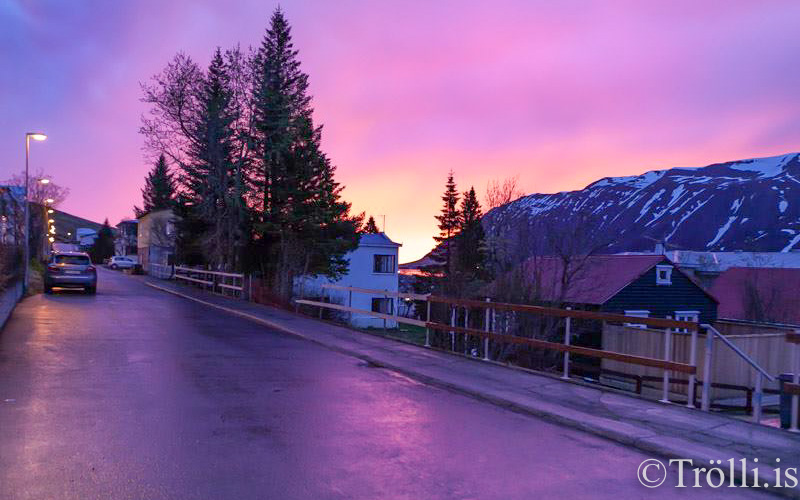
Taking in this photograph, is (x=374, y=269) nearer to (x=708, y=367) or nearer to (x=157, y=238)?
(x=157, y=238)

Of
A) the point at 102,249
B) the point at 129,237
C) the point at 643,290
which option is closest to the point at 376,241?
the point at 643,290

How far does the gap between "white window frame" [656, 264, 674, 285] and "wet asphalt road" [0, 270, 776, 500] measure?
81.1ft

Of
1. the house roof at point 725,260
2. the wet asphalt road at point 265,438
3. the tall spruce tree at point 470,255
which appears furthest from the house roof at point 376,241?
the wet asphalt road at point 265,438

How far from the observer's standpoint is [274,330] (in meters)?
16.2

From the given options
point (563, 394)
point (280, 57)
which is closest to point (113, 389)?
point (563, 394)

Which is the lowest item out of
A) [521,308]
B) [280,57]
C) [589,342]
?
[589,342]

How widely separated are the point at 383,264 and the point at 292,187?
1693 cm

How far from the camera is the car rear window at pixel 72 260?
26.1 metres

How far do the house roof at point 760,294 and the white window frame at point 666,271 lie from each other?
4.06 meters

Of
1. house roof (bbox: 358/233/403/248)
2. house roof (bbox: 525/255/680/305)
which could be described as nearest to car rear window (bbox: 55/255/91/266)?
house roof (bbox: 525/255/680/305)

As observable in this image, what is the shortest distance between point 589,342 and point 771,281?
53.4 ft

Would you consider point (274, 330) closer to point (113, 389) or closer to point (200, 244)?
point (113, 389)

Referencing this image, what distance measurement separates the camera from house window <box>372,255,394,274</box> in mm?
48188

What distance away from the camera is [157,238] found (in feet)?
186
